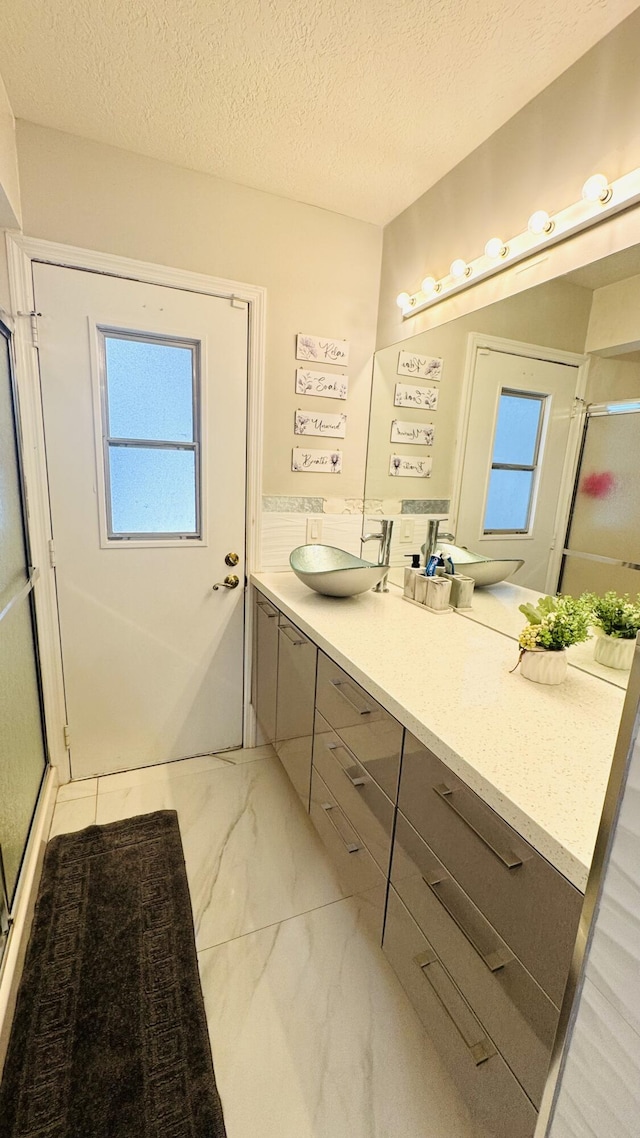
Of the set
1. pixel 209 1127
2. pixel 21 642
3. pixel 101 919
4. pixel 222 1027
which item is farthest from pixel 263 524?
pixel 209 1127

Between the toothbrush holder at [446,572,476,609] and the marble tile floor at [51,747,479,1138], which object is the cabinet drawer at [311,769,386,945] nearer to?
the marble tile floor at [51,747,479,1138]

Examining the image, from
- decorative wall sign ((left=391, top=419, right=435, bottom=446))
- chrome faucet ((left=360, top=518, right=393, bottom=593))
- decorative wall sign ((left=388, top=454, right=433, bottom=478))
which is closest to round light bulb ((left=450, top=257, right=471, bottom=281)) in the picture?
decorative wall sign ((left=391, top=419, right=435, bottom=446))

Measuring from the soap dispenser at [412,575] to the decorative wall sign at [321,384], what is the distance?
0.82m

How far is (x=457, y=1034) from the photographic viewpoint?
2.99ft

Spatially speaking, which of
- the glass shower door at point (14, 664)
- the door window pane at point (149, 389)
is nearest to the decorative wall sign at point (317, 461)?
the door window pane at point (149, 389)

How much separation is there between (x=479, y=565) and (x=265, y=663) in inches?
39.2

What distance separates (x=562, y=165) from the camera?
1.23 meters

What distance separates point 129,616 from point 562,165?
2.07 meters

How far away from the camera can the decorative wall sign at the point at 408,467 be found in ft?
6.23

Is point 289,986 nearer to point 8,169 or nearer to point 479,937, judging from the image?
point 479,937

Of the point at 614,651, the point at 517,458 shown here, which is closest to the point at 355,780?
the point at 614,651

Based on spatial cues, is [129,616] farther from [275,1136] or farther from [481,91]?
[481,91]

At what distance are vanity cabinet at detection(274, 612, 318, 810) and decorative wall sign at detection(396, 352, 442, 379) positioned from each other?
3.65 ft

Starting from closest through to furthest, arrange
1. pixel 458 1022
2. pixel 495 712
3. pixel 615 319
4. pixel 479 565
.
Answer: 1. pixel 458 1022
2. pixel 495 712
3. pixel 615 319
4. pixel 479 565
